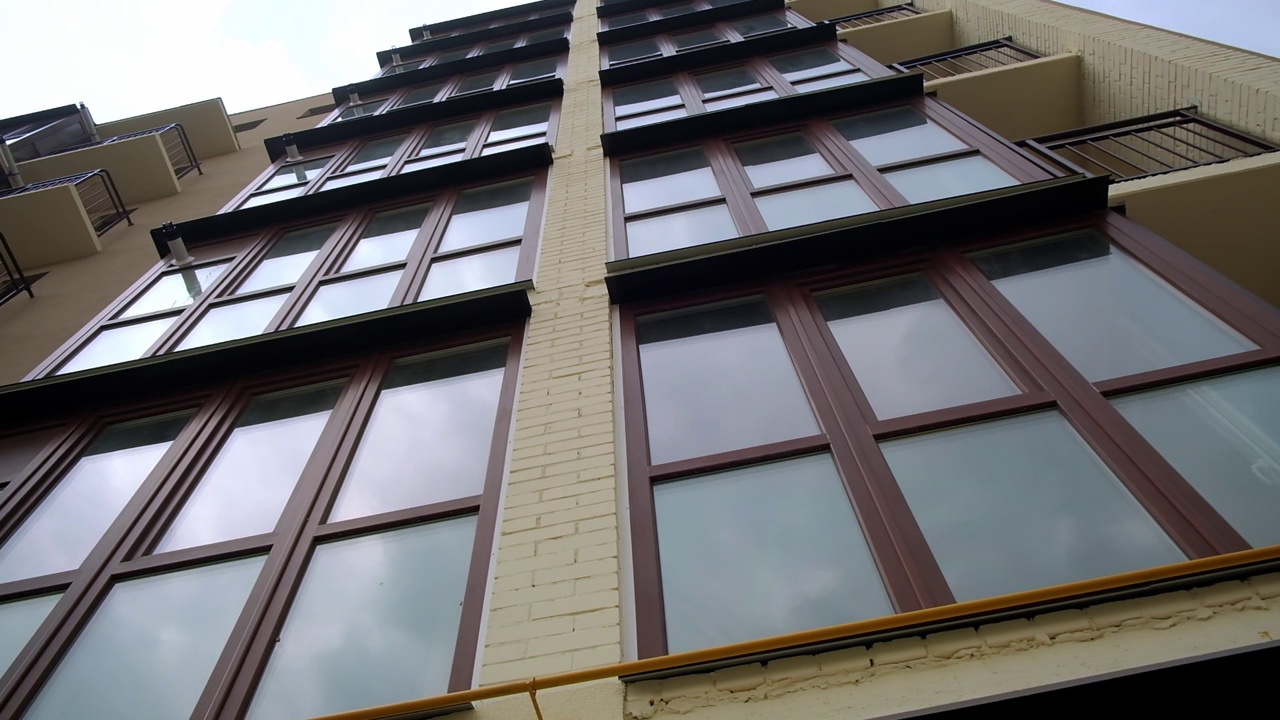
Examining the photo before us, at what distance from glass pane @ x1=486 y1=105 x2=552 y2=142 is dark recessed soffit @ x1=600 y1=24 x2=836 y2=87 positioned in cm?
117

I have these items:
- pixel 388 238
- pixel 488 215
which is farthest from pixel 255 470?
pixel 488 215

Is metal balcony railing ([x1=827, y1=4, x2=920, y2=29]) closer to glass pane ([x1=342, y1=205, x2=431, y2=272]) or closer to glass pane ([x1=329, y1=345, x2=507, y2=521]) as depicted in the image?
glass pane ([x1=342, y1=205, x2=431, y2=272])

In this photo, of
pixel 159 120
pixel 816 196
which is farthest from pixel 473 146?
pixel 159 120

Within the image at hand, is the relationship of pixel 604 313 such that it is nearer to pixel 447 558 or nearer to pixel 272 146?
pixel 447 558

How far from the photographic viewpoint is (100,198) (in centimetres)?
1419

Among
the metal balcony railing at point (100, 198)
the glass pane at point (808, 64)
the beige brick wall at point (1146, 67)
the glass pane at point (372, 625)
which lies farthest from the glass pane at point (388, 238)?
the beige brick wall at point (1146, 67)

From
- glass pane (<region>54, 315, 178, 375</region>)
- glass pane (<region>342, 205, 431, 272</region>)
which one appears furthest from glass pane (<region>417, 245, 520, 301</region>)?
glass pane (<region>54, 315, 178, 375</region>)

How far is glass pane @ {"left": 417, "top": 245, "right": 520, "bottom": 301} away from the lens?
7512 mm

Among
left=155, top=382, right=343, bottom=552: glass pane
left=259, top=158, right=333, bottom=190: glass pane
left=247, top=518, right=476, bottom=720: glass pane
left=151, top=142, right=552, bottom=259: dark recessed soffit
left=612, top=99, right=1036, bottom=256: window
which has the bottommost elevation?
left=247, top=518, right=476, bottom=720: glass pane

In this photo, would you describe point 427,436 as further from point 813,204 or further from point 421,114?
point 421,114

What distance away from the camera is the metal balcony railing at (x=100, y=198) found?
44.2 feet

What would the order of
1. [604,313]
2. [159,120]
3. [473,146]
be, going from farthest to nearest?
[159,120] → [473,146] → [604,313]

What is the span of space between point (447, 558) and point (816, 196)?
489 centimetres

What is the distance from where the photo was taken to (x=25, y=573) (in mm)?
5078
